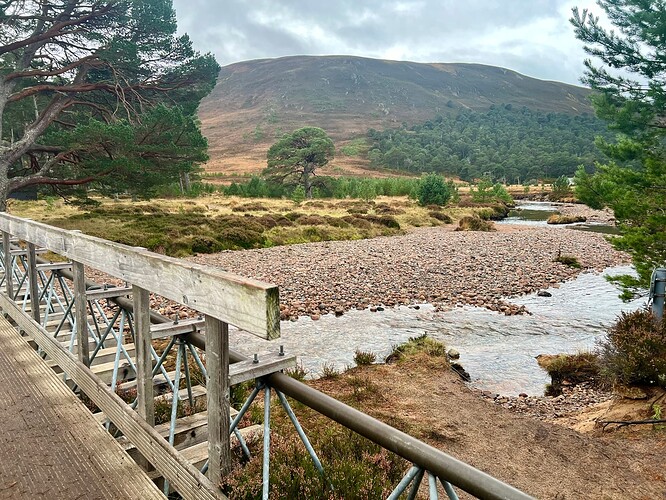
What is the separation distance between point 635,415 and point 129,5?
21.6 metres

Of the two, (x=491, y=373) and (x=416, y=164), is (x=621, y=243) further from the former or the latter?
(x=416, y=164)

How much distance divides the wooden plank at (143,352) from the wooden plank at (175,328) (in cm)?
7

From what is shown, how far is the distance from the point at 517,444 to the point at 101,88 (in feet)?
65.6

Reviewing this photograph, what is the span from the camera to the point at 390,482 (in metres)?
3.74

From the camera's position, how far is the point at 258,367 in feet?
8.09

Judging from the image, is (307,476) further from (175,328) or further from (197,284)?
(197,284)

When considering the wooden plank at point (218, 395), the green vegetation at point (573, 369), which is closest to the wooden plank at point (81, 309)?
the wooden plank at point (218, 395)

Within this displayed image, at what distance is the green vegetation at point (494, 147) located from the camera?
113250mm

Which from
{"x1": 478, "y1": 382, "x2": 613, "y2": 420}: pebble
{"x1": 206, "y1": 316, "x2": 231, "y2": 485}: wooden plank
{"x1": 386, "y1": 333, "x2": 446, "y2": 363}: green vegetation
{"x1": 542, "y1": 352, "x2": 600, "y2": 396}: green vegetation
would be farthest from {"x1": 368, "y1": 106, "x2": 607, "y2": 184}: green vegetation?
{"x1": 206, "y1": 316, "x2": 231, "y2": 485}: wooden plank

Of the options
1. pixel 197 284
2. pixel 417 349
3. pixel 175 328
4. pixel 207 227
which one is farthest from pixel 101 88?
pixel 197 284

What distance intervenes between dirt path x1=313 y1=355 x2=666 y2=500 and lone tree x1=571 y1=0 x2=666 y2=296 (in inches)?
226

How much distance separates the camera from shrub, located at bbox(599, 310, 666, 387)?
22.2ft

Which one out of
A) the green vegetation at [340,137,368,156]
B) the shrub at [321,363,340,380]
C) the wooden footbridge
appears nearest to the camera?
the wooden footbridge

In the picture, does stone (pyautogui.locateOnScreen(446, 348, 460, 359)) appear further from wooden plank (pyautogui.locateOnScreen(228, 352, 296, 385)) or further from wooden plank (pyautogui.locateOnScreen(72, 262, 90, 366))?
wooden plank (pyautogui.locateOnScreen(228, 352, 296, 385))
